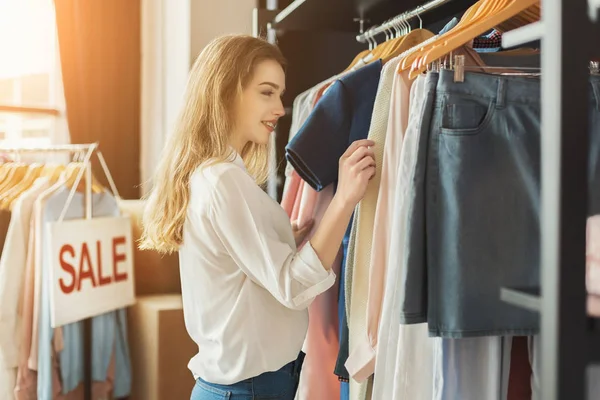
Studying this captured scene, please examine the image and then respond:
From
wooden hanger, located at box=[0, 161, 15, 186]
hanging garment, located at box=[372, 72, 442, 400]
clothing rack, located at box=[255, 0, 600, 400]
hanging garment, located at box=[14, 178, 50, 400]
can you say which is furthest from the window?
clothing rack, located at box=[255, 0, 600, 400]

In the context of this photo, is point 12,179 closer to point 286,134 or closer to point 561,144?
point 286,134

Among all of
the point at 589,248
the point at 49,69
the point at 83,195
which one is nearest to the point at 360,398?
the point at 589,248

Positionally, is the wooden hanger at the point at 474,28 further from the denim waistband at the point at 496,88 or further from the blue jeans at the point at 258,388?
the blue jeans at the point at 258,388

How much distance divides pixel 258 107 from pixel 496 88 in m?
0.52

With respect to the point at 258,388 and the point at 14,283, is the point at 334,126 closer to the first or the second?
the point at 258,388

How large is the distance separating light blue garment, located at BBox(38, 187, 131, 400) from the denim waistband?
1482 mm

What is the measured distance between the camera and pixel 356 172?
47.9 inches

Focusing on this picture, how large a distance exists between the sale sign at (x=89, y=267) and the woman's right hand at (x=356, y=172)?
1.18m

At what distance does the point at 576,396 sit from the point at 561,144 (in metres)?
0.22

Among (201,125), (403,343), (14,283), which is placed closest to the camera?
(403,343)

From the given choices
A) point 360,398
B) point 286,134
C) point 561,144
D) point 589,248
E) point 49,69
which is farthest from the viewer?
point 49,69

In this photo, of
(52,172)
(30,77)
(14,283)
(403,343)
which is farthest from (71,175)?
(403,343)

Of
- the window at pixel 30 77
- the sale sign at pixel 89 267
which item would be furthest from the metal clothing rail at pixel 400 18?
the window at pixel 30 77

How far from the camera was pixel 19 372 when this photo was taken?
2.10 metres
